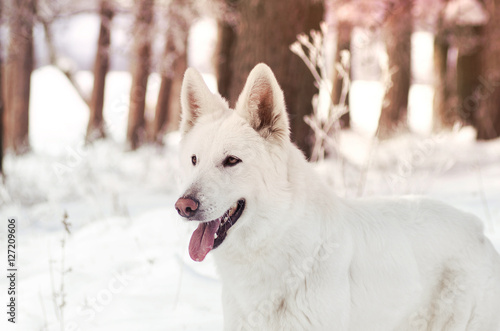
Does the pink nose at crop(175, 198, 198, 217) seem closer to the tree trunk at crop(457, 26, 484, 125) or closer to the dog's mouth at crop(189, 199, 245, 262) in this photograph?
the dog's mouth at crop(189, 199, 245, 262)

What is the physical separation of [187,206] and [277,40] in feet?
15.2

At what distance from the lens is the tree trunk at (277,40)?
21.8 ft

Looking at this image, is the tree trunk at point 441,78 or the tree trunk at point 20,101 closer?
the tree trunk at point 20,101

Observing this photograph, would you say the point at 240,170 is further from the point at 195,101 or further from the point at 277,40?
the point at 277,40

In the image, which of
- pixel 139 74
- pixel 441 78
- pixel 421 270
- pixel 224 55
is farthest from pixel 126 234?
pixel 441 78

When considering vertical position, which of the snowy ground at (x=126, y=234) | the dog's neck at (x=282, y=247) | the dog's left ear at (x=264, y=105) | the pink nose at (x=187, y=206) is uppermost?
the dog's left ear at (x=264, y=105)

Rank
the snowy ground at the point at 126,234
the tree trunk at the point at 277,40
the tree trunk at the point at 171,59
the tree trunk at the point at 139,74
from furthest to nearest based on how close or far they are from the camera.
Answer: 1. the tree trunk at the point at 139,74
2. the tree trunk at the point at 171,59
3. the tree trunk at the point at 277,40
4. the snowy ground at the point at 126,234

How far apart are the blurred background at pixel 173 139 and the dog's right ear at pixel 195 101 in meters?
1.07

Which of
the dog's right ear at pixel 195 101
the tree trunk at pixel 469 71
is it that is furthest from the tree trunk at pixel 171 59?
the dog's right ear at pixel 195 101

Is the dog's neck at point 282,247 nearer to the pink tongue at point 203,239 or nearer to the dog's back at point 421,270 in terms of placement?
the pink tongue at point 203,239

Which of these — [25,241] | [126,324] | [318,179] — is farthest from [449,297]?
[25,241]

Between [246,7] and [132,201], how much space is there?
3672mm

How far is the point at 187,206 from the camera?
97.5 inches

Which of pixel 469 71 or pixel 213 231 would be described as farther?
pixel 469 71
